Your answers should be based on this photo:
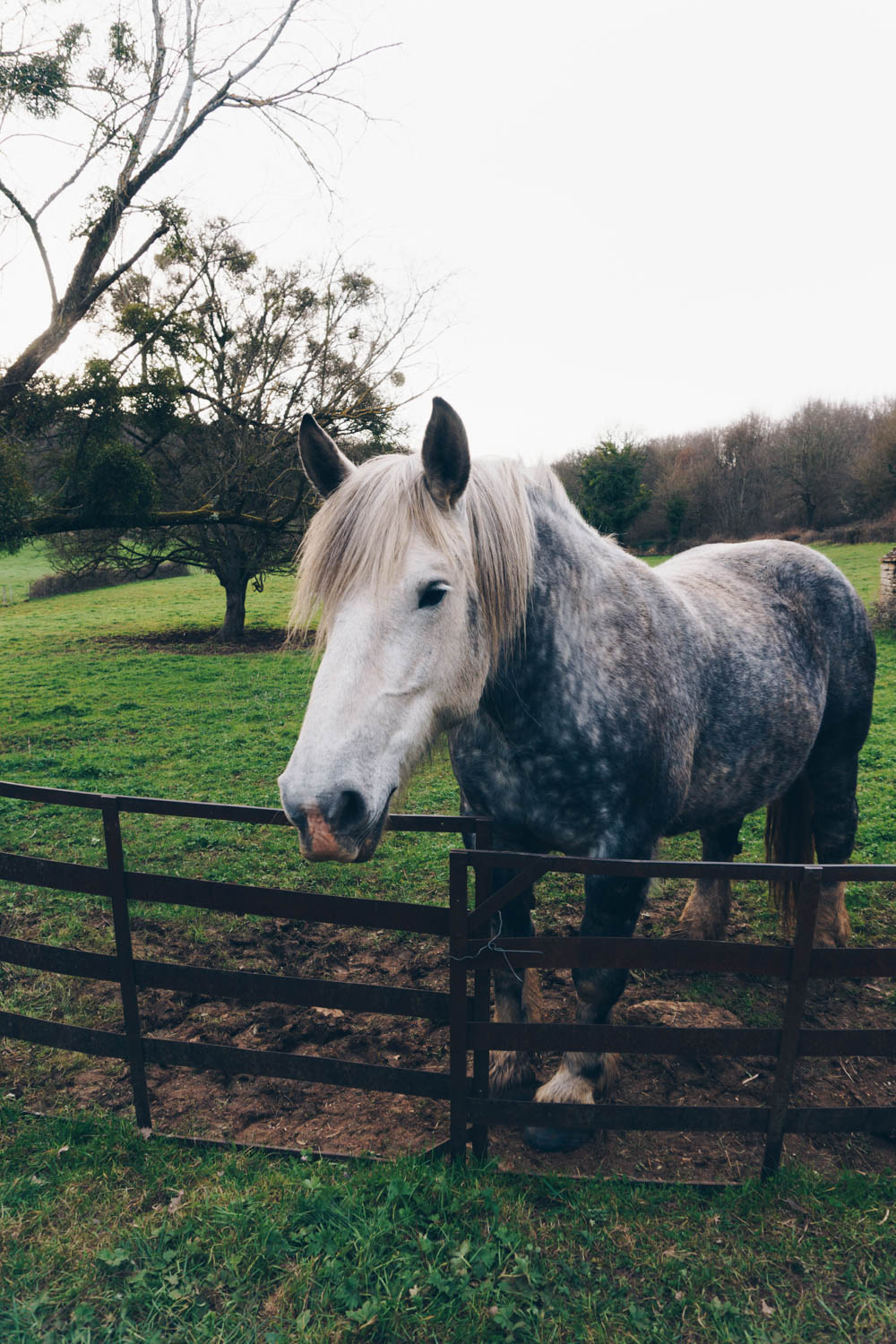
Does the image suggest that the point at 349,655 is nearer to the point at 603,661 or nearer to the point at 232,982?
the point at 603,661

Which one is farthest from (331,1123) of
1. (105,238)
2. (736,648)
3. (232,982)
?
(105,238)

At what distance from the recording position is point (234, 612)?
19156 millimetres

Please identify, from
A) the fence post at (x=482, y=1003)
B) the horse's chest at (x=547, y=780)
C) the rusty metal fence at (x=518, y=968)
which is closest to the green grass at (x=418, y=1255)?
the fence post at (x=482, y=1003)

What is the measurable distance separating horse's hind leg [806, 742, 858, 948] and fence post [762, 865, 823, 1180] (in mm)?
1629

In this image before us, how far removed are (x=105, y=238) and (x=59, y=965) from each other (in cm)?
840

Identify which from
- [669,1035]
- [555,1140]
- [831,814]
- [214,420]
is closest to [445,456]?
[669,1035]

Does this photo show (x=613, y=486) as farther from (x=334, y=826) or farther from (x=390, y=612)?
(x=334, y=826)

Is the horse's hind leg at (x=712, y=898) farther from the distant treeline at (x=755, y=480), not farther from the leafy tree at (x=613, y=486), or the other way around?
the leafy tree at (x=613, y=486)

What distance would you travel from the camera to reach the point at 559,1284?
2123mm

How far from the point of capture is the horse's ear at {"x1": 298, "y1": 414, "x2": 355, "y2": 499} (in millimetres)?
2348

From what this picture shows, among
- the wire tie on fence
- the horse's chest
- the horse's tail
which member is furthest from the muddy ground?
the horse's chest

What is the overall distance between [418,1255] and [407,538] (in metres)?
2.19

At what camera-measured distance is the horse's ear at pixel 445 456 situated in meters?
2.06

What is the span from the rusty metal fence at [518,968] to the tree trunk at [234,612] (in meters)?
17.0
